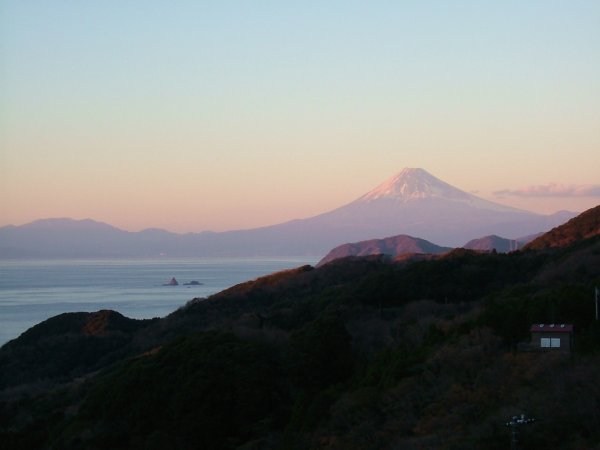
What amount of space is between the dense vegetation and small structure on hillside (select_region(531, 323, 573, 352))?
0.25 meters

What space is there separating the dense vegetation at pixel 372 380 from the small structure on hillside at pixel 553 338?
248 mm

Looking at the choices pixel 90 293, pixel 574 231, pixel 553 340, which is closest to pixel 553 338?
pixel 553 340

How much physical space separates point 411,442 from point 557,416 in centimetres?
246

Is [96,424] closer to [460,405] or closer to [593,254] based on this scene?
[460,405]

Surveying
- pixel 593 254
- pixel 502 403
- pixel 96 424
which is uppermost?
pixel 593 254

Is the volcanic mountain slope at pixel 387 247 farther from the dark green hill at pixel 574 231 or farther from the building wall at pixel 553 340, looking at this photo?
the building wall at pixel 553 340

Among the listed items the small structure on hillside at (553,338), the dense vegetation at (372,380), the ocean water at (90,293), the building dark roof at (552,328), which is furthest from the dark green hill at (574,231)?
the ocean water at (90,293)

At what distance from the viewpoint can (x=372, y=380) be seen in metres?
19.9

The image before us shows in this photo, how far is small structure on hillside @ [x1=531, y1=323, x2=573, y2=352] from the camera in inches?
682

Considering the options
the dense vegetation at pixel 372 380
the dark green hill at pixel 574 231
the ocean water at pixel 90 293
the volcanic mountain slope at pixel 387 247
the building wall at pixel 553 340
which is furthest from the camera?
the volcanic mountain slope at pixel 387 247

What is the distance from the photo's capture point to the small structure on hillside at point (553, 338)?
17.3 meters

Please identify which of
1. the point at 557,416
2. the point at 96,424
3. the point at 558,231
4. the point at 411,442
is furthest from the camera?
the point at 558,231

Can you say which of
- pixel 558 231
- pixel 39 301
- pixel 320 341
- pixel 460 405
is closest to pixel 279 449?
pixel 460 405

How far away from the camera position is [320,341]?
76.7ft
